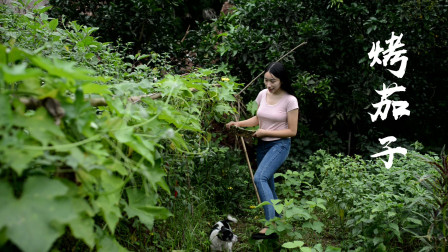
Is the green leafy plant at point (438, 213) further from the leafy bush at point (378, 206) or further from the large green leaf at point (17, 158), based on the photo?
the large green leaf at point (17, 158)

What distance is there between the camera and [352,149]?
5.11 metres

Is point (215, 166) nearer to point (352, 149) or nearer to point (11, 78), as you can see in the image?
point (352, 149)

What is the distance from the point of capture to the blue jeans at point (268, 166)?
2.81m

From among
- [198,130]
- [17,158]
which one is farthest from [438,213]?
[17,158]

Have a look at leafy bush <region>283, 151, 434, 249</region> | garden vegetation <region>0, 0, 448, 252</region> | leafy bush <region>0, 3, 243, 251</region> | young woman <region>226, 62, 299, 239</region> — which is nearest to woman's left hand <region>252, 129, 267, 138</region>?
young woman <region>226, 62, 299, 239</region>

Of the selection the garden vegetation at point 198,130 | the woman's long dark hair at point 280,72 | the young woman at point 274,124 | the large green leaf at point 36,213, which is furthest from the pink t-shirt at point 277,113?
the large green leaf at point 36,213

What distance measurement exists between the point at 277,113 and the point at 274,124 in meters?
0.10

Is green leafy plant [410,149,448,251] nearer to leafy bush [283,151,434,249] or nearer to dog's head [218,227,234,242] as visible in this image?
leafy bush [283,151,434,249]

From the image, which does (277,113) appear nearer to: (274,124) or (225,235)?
(274,124)

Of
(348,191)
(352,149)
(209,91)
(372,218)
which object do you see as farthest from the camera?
(352,149)

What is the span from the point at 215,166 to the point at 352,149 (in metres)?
2.37

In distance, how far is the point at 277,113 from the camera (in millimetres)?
2941

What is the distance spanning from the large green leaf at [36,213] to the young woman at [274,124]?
6.74ft

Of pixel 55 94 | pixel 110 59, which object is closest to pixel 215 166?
pixel 110 59
